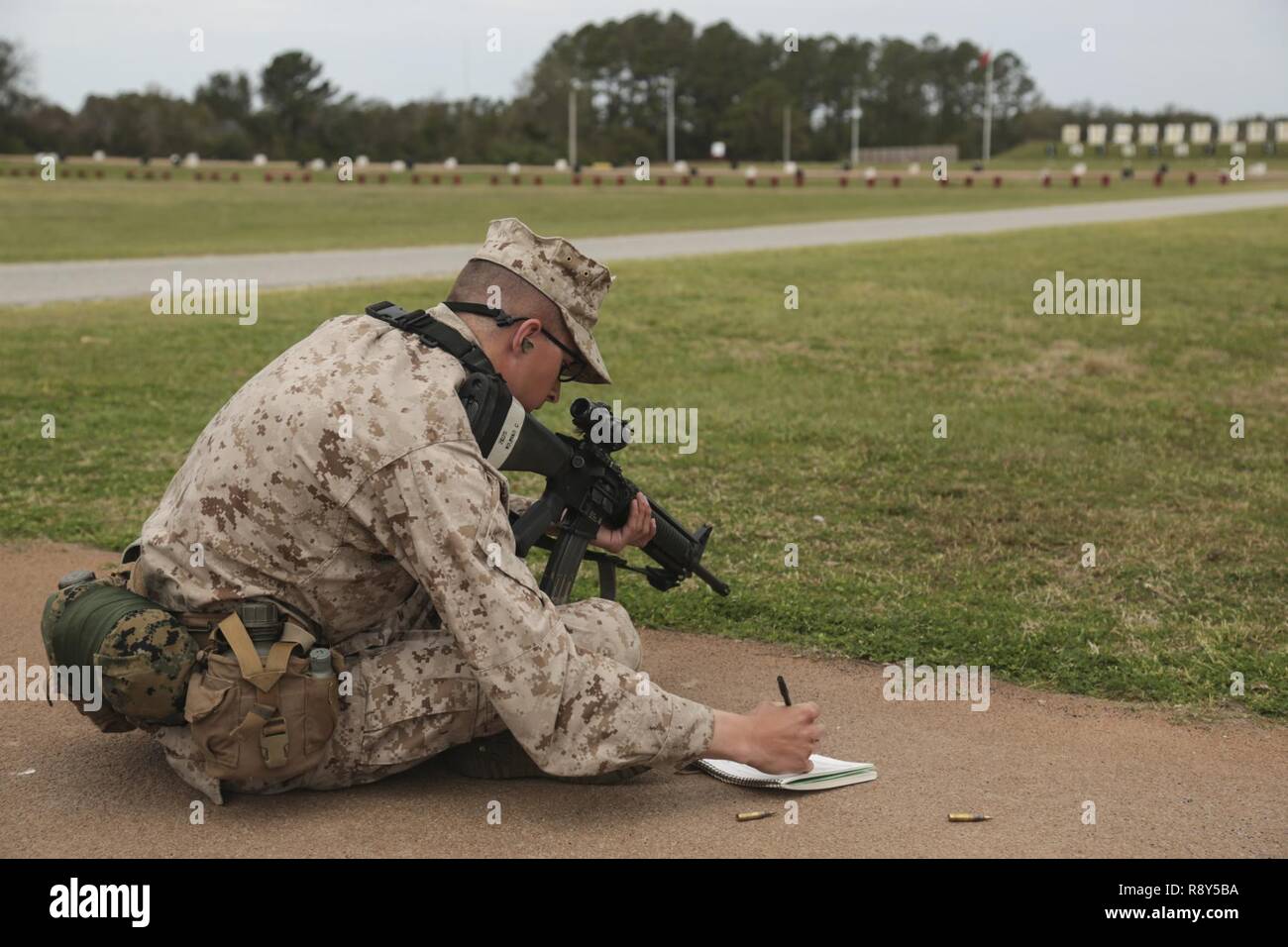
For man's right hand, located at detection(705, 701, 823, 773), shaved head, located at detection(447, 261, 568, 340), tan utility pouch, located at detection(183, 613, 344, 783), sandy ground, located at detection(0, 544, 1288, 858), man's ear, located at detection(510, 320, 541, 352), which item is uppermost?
shaved head, located at detection(447, 261, 568, 340)

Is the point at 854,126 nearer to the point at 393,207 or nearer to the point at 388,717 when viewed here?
the point at 393,207

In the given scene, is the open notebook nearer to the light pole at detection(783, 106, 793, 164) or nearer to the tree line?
the tree line

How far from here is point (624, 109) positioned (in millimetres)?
90562

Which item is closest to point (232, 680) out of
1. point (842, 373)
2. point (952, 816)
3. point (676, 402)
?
point (952, 816)

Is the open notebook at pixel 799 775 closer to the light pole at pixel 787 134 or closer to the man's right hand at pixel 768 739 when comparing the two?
the man's right hand at pixel 768 739

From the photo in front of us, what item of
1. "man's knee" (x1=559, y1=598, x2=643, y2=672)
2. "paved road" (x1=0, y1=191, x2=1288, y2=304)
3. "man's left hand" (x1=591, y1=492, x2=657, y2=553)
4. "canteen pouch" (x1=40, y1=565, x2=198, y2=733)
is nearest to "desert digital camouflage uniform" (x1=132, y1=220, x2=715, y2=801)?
"canteen pouch" (x1=40, y1=565, x2=198, y2=733)

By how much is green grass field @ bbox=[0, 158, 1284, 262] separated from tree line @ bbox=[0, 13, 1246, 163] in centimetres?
1567

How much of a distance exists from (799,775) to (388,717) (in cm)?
123

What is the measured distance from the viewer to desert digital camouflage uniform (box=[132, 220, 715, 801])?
3588mm

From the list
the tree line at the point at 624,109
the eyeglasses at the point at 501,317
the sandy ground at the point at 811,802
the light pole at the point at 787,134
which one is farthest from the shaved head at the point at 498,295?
the light pole at the point at 787,134

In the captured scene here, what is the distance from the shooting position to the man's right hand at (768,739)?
3.93 m

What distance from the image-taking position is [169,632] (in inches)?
145

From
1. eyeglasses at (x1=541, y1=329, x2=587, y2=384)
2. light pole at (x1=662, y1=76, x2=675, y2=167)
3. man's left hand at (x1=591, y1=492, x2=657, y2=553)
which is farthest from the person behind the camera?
light pole at (x1=662, y1=76, x2=675, y2=167)

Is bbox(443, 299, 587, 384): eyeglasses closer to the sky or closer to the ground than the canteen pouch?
closer to the sky
